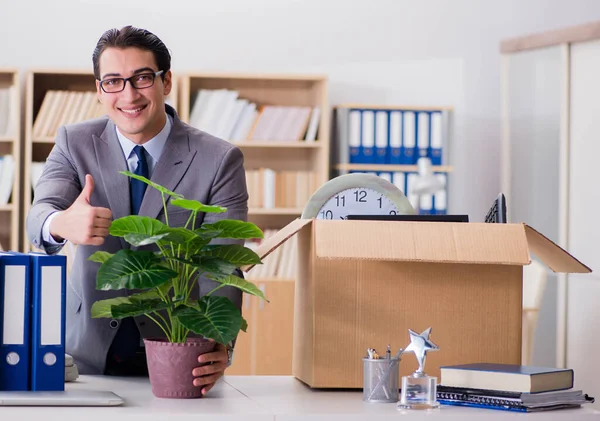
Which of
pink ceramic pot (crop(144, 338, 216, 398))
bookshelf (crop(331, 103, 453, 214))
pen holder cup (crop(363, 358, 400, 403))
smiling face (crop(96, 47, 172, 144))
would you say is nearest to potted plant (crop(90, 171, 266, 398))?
pink ceramic pot (crop(144, 338, 216, 398))

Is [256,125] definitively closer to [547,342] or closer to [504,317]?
[547,342]

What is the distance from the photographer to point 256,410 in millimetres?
1459

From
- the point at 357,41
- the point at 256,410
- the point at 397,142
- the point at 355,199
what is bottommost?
the point at 256,410

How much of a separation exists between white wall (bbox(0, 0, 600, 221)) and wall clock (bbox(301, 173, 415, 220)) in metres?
3.46

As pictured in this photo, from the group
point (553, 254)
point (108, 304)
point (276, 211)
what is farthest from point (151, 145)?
point (276, 211)

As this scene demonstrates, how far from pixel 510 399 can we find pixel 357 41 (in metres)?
4.27

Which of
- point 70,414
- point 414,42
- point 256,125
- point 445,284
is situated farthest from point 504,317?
point 414,42

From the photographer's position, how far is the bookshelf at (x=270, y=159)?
16.1ft

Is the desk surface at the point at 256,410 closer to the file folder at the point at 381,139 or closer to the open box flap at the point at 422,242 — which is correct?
the open box flap at the point at 422,242

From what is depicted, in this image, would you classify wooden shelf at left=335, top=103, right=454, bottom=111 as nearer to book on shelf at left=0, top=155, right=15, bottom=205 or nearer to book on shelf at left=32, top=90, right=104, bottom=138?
book on shelf at left=32, top=90, right=104, bottom=138

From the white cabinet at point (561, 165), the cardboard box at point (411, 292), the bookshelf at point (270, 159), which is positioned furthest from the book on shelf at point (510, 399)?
the bookshelf at point (270, 159)

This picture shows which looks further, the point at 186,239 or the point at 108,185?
the point at 108,185

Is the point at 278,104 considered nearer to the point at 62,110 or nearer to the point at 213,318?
the point at 62,110

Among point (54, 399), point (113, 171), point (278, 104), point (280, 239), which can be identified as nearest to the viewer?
point (54, 399)
